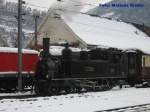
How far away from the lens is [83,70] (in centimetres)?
2820

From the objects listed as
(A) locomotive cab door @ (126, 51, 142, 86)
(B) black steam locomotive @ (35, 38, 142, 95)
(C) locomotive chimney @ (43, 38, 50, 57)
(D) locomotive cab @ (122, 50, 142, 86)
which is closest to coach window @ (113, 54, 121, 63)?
(B) black steam locomotive @ (35, 38, 142, 95)

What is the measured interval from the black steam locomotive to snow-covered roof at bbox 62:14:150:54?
652 inches

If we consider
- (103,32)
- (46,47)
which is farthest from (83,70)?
(103,32)

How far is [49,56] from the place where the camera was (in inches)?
989

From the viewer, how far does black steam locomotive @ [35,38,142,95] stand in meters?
25.0

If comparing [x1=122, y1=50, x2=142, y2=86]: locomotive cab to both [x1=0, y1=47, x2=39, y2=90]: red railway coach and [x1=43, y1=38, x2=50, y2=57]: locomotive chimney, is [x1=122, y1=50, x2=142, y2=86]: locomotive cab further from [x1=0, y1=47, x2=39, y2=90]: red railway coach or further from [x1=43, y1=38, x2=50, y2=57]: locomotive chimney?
[x1=43, y1=38, x2=50, y2=57]: locomotive chimney

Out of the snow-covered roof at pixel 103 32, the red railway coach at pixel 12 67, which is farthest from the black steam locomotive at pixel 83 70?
the snow-covered roof at pixel 103 32

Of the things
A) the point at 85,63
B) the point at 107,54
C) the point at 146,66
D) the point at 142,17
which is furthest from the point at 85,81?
the point at 142,17

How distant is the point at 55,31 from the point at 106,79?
2846 cm

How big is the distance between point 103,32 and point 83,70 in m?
30.4

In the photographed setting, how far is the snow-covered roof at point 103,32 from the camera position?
173ft

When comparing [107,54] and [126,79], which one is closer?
[107,54]

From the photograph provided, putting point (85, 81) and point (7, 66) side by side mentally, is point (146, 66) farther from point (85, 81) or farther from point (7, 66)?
point (7, 66)

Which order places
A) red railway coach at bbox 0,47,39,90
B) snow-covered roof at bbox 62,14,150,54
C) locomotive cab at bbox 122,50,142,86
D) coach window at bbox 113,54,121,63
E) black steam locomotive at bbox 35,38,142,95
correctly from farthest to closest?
snow-covered roof at bbox 62,14,150,54 < locomotive cab at bbox 122,50,142,86 < coach window at bbox 113,54,121,63 < red railway coach at bbox 0,47,39,90 < black steam locomotive at bbox 35,38,142,95
